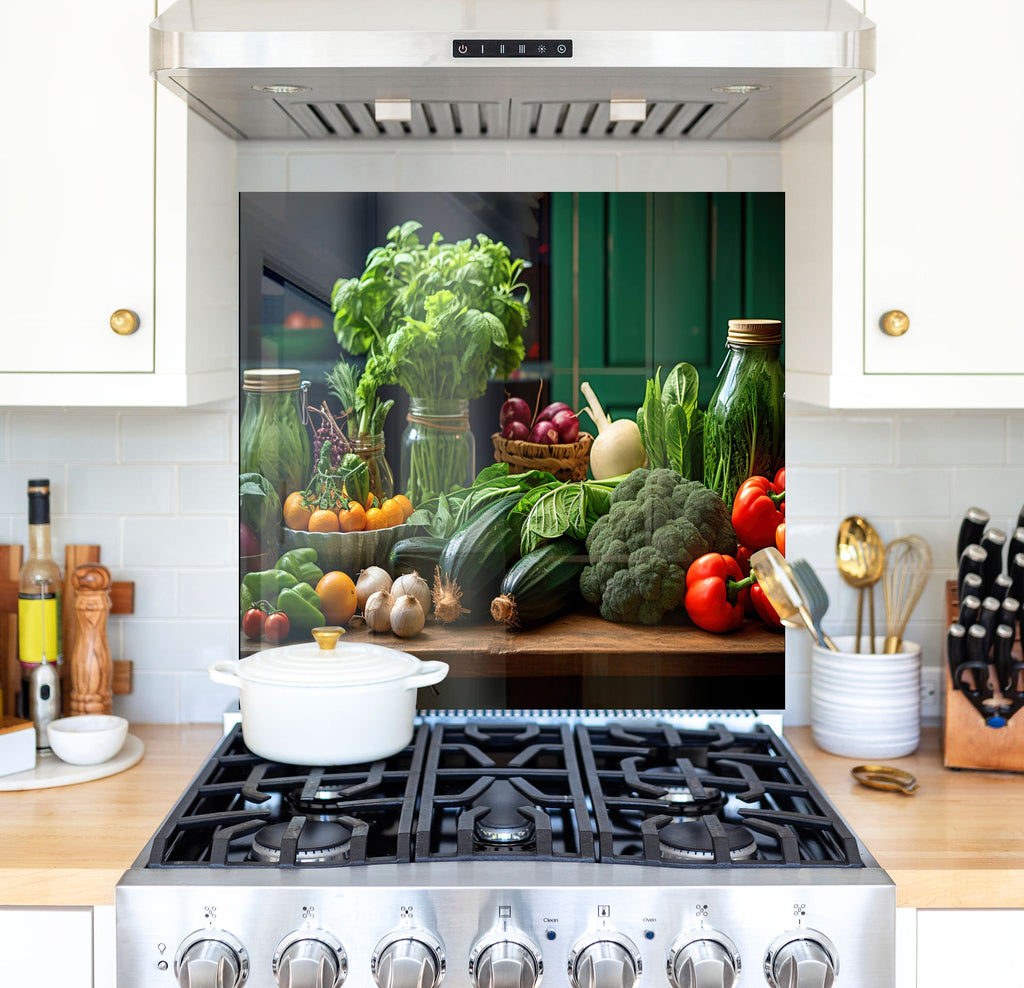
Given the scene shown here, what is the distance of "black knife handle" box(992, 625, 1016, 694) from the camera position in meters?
1.81

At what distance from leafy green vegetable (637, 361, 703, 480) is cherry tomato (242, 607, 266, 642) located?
0.78 m

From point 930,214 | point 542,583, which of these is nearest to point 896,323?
point 930,214

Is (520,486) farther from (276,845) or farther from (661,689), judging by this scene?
(276,845)

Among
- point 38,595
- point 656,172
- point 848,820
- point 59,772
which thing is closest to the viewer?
point 848,820

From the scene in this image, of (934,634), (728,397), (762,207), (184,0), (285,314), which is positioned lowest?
(934,634)

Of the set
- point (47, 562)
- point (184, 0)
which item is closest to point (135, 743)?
point (47, 562)

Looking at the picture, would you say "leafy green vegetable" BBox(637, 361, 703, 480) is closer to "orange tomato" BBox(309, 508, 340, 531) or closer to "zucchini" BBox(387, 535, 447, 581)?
"zucchini" BBox(387, 535, 447, 581)

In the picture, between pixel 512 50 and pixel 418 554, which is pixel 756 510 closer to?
pixel 418 554

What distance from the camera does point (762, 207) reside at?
204cm

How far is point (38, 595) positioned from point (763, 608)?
129 centimetres

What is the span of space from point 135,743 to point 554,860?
33.8 inches

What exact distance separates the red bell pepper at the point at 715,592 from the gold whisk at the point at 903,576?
0.84 feet

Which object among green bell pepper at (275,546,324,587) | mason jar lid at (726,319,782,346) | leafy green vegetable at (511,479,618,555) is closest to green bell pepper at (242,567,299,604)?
green bell pepper at (275,546,324,587)

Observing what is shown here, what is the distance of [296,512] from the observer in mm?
2086
